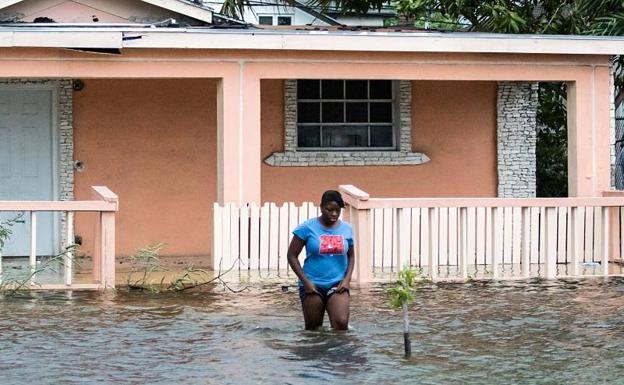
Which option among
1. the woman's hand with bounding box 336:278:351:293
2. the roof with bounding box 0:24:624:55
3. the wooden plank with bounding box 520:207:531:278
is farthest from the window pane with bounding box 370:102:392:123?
the woman's hand with bounding box 336:278:351:293

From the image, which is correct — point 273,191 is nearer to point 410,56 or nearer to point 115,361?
point 410,56

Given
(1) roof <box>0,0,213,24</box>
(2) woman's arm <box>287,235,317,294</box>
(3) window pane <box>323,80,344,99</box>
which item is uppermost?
(1) roof <box>0,0,213,24</box>

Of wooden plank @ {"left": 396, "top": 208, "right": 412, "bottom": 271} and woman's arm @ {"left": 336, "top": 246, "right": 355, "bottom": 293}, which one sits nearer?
woman's arm @ {"left": 336, "top": 246, "right": 355, "bottom": 293}

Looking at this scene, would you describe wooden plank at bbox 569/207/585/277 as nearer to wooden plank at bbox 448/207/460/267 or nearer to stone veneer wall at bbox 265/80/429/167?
wooden plank at bbox 448/207/460/267

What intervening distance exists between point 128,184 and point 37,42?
10.8 feet

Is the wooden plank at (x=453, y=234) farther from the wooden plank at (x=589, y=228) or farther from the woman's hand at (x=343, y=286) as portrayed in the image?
the woman's hand at (x=343, y=286)

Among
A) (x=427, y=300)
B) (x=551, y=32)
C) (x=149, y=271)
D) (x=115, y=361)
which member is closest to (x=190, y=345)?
(x=115, y=361)

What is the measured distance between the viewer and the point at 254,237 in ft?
51.3

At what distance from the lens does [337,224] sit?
11.1 m

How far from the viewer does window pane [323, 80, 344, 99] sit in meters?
18.8

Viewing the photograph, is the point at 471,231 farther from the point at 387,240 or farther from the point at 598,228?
the point at 598,228

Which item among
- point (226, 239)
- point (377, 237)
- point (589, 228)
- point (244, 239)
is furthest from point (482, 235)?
point (226, 239)

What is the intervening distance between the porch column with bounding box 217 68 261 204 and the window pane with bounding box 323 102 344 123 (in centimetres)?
271

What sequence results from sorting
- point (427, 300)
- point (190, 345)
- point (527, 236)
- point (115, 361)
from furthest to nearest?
1. point (527, 236)
2. point (427, 300)
3. point (190, 345)
4. point (115, 361)
